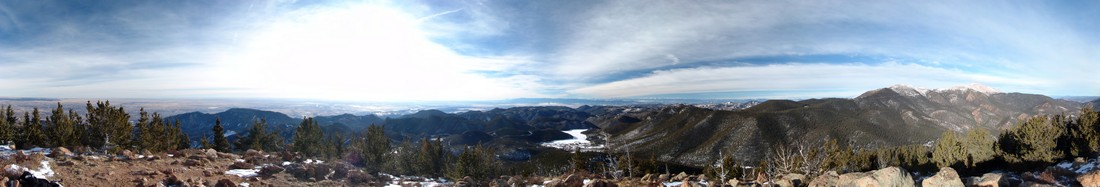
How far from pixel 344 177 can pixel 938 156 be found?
64.0 m

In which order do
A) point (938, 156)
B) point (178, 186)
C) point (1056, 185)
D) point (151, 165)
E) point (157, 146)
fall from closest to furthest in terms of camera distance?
point (178, 186)
point (1056, 185)
point (151, 165)
point (938, 156)
point (157, 146)

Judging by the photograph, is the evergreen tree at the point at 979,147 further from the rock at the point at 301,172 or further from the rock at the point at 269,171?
the rock at the point at 269,171

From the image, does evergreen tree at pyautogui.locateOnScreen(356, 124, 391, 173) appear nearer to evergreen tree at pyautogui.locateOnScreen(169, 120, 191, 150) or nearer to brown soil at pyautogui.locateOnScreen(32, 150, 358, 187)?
evergreen tree at pyautogui.locateOnScreen(169, 120, 191, 150)

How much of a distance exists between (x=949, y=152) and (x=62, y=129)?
316 ft

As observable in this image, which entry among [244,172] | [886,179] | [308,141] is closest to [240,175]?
[244,172]

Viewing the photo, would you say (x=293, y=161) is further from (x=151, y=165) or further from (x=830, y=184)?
(x=830, y=184)

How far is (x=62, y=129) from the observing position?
46.2 meters

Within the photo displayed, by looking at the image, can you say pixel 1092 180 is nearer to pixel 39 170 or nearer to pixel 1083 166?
pixel 1083 166

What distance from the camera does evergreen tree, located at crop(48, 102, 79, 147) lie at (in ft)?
150

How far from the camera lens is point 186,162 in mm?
31812

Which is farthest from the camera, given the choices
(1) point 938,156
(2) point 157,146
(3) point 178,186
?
(2) point 157,146

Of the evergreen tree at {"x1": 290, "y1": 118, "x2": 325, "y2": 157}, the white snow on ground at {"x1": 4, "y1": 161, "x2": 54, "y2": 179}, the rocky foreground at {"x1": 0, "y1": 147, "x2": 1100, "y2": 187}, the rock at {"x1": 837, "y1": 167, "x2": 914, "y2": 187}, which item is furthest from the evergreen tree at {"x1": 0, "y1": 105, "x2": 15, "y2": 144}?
the rock at {"x1": 837, "y1": 167, "x2": 914, "y2": 187}

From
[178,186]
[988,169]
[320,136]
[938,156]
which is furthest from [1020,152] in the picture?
[320,136]

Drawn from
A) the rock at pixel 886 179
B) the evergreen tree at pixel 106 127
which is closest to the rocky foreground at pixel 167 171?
the evergreen tree at pixel 106 127
